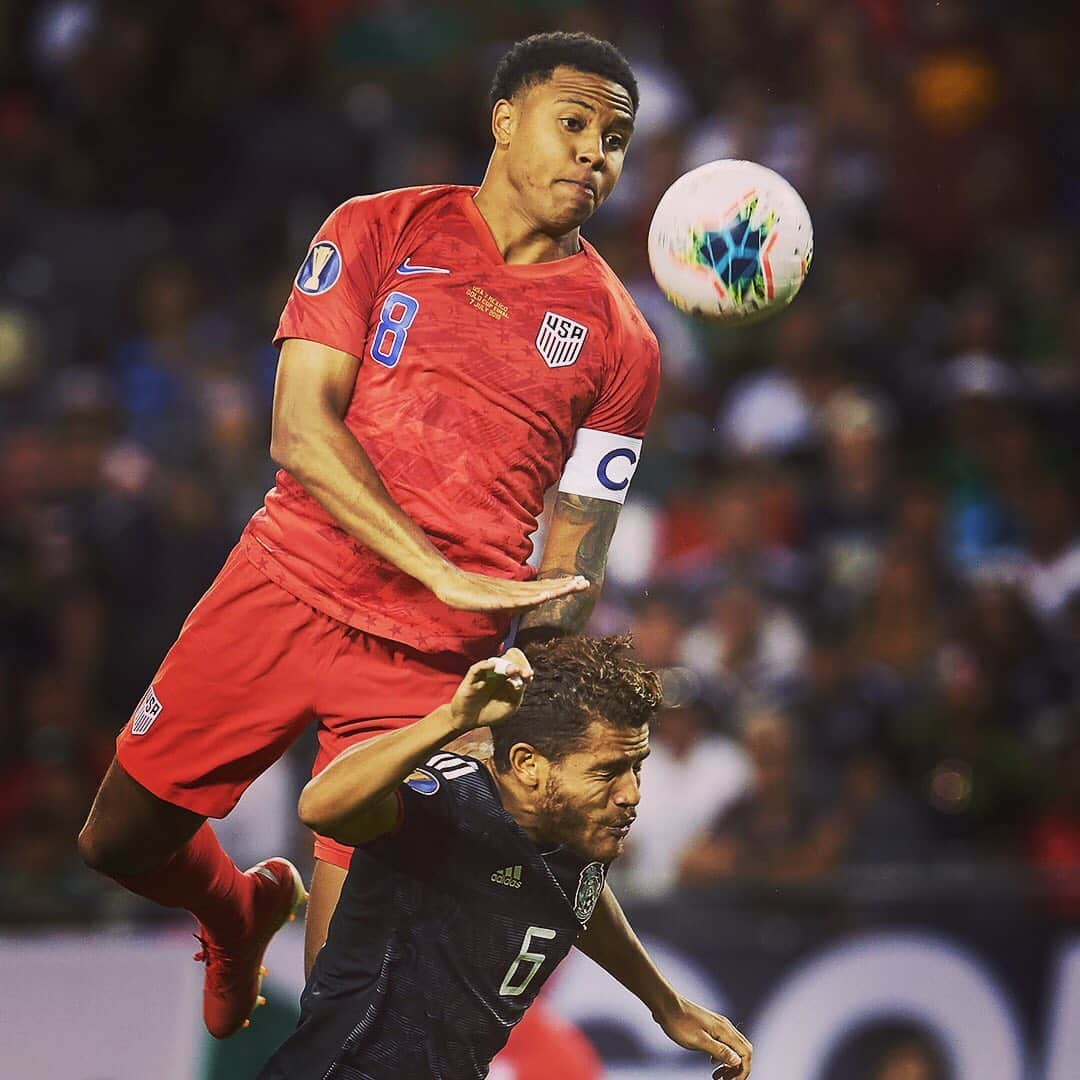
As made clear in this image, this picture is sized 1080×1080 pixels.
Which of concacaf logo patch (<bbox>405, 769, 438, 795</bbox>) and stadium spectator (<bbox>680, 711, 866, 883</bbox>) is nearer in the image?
concacaf logo patch (<bbox>405, 769, 438, 795</bbox>)

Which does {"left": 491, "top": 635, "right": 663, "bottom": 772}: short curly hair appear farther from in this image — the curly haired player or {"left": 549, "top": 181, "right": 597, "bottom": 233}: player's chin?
{"left": 549, "top": 181, "right": 597, "bottom": 233}: player's chin

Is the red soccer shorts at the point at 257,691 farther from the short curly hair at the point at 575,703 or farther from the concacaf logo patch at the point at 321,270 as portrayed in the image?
the concacaf logo patch at the point at 321,270

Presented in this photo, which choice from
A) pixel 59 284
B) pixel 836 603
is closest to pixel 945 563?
pixel 836 603

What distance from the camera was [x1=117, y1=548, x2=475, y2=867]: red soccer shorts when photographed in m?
4.07

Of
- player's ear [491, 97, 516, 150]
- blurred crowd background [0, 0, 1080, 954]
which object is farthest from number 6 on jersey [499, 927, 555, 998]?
blurred crowd background [0, 0, 1080, 954]

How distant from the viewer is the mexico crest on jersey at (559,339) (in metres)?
4.09

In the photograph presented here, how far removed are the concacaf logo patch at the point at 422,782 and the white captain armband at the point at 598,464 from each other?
970 millimetres

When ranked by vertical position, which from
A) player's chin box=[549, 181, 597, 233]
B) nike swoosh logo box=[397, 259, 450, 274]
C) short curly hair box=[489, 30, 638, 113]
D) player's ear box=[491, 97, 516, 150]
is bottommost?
nike swoosh logo box=[397, 259, 450, 274]

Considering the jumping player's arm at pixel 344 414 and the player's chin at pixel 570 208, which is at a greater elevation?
the player's chin at pixel 570 208

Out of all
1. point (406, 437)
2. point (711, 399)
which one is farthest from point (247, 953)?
point (711, 399)

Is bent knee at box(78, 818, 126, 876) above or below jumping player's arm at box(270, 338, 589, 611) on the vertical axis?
below

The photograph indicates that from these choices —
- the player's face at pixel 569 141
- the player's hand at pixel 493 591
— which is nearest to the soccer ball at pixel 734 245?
the player's face at pixel 569 141

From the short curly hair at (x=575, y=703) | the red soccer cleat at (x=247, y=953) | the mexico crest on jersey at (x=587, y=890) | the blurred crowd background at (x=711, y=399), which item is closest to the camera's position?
the short curly hair at (x=575, y=703)

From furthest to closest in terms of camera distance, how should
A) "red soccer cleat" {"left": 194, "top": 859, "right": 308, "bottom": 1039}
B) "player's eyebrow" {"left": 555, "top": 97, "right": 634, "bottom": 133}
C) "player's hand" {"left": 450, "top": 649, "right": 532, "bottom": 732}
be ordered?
"red soccer cleat" {"left": 194, "top": 859, "right": 308, "bottom": 1039} < "player's eyebrow" {"left": 555, "top": 97, "right": 634, "bottom": 133} < "player's hand" {"left": 450, "top": 649, "right": 532, "bottom": 732}
